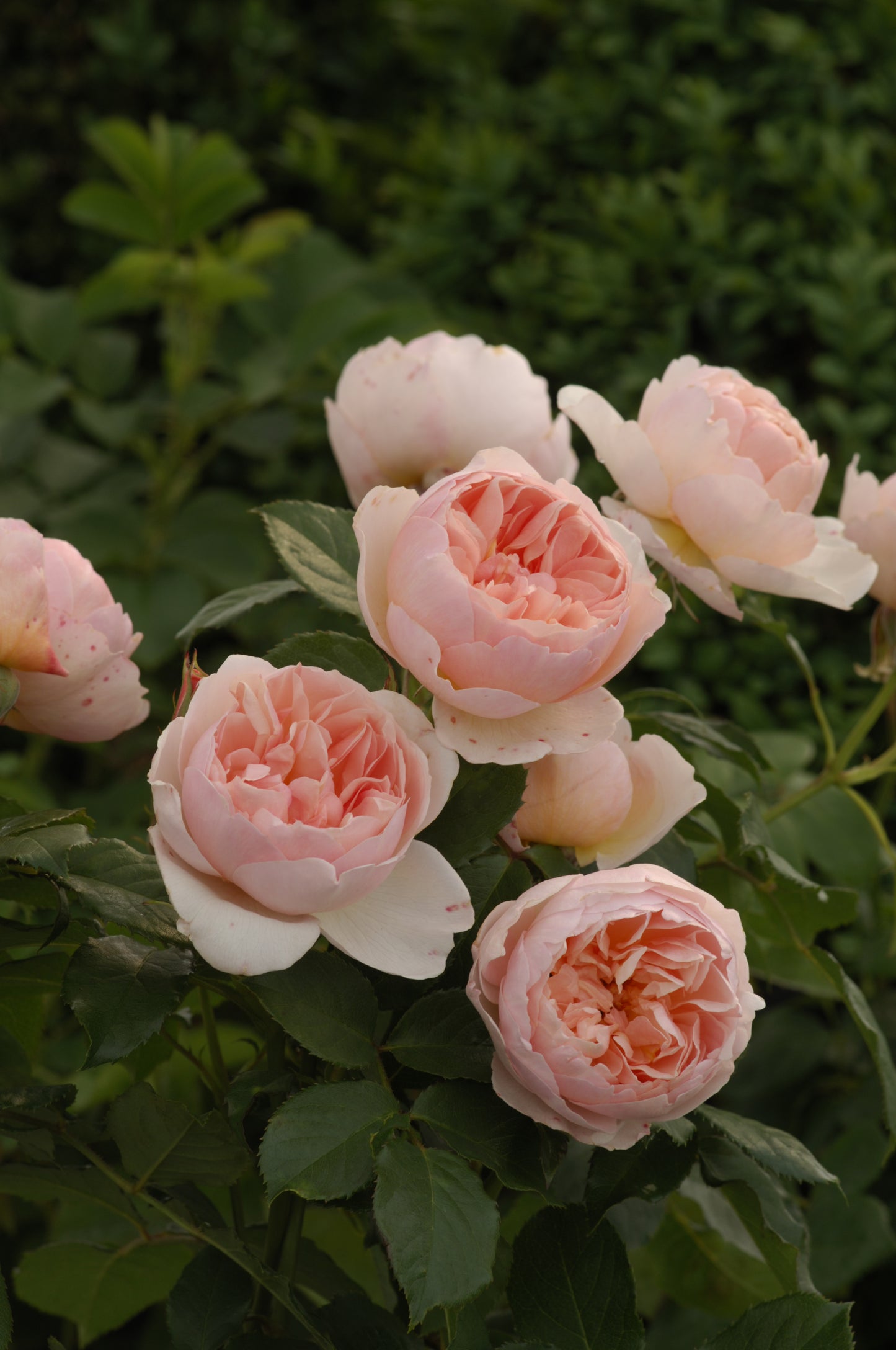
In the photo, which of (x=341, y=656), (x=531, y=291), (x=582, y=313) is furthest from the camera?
(x=531, y=291)

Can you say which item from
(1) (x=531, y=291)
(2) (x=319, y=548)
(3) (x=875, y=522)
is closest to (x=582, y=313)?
(1) (x=531, y=291)

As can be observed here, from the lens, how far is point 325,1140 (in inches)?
16.7

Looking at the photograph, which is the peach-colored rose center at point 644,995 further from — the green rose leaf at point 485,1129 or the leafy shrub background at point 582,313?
A: the leafy shrub background at point 582,313

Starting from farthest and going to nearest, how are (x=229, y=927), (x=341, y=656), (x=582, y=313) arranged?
(x=582, y=313)
(x=341, y=656)
(x=229, y=927)

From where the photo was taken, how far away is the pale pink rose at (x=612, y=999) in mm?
424

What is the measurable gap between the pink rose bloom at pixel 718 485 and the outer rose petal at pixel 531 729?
0.12 metres

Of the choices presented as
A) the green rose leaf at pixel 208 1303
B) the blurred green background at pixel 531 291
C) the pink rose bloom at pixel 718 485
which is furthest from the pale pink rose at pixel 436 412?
the blurred green background at pixel 531 291

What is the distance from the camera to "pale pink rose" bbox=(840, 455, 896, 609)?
0.64 metres

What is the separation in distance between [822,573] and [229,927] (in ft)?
1.09

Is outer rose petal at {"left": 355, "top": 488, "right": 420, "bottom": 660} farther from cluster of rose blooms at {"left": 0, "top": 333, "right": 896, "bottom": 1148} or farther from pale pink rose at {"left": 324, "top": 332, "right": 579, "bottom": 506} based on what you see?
pale pink rose at {"left": 324, "top": 332, "right": 579, "bottom": 506}

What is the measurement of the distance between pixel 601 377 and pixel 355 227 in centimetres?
75

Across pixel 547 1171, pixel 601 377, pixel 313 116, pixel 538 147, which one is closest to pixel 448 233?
pixel 538 147

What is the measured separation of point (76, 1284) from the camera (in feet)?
2.22

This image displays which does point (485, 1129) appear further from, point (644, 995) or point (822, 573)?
point (822, 573)
